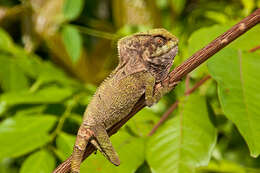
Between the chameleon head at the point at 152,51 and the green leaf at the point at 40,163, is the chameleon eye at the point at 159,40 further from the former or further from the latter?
the green leaf at the point at 40,163

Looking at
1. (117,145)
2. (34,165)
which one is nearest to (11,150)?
(34,165)

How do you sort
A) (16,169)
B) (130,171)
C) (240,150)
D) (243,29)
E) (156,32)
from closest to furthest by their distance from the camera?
(243,29) → (130,171) → (156,32) → (240,150) → (16,169)

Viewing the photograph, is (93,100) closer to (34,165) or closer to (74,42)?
(34,165)

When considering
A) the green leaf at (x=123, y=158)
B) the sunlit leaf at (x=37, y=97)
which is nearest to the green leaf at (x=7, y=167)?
the sunlit leaf at (x=37, y=97)

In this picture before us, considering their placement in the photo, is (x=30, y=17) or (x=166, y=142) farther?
(x=30, y=17)

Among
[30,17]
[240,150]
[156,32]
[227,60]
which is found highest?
[156,32]

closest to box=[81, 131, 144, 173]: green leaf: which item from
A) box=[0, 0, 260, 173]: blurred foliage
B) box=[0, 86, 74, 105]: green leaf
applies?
box=[0, 0, 260, 173]: blurred foliage

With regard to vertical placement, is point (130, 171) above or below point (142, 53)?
below
